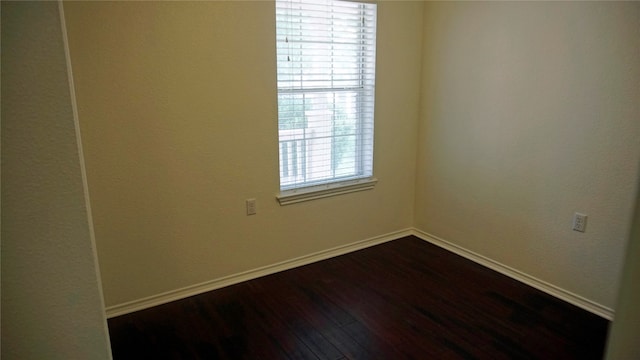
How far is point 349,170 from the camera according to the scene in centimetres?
342

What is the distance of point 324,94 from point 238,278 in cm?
149

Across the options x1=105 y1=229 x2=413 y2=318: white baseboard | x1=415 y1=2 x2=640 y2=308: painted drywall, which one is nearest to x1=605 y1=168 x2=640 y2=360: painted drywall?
x1=415 y1=2 x2=640 y2=308: painted drywall

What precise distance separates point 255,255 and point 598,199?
2.27 m

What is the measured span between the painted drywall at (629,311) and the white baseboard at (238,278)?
252cm

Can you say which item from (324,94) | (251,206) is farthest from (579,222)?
(251,206)

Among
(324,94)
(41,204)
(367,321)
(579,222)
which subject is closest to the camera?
(41,204)

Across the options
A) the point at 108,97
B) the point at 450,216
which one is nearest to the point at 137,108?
the point at 108,97

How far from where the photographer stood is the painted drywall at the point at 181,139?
2.32m

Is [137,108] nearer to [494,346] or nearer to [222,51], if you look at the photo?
[222,51]

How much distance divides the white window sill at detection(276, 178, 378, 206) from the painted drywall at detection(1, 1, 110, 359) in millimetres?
2141

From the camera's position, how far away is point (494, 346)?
7.41ft

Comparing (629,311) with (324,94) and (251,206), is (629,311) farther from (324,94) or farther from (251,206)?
(324,94)

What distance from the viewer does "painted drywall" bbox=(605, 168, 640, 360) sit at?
688mm

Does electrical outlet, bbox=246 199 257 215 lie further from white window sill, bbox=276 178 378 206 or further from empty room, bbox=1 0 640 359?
white window sill, bbox=276 178 378 206
